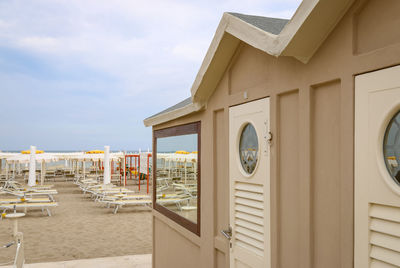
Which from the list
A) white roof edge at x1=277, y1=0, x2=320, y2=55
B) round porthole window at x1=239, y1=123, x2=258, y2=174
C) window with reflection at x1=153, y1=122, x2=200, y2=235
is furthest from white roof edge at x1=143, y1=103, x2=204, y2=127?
white roof edge at x1=277, y1=0, x2=320, y2=55

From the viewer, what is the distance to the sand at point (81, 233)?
33.5 ft

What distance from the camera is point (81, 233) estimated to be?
1280cm

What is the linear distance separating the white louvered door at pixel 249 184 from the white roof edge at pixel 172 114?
0.94 meters

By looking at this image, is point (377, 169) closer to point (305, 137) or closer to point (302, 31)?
point (305, 137)

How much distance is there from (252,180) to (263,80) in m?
0.86

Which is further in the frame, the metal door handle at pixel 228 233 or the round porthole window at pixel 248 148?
the metal door handle at pixel 228 233

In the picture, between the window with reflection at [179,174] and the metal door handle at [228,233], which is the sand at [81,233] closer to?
the window with reflection at [179,174]

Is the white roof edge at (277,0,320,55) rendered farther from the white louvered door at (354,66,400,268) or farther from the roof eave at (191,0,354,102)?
the white louvered door at (354,66,400,268)

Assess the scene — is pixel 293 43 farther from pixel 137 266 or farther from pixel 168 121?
pixel 137 266

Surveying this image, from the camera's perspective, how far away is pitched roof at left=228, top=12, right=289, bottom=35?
9.47 feet

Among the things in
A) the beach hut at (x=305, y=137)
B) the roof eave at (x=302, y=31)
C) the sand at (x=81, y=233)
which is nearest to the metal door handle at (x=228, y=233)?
the beach hut at (x=305, y=137)

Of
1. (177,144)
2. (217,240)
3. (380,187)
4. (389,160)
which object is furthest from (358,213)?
(177,144)

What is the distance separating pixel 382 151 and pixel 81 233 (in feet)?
40.2

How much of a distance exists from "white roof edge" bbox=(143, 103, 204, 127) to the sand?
4.83 meters
